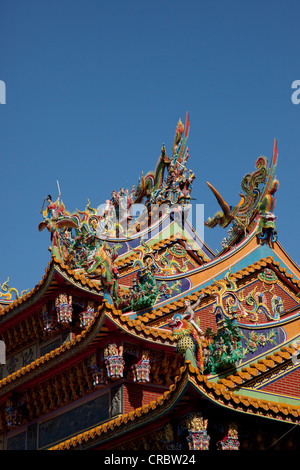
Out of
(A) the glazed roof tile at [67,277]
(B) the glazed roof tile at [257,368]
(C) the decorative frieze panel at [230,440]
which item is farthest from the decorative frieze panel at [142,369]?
(C) the decorative frieze panel at [230,440]

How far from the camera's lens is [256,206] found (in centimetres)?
2492

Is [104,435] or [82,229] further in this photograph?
[82,229]

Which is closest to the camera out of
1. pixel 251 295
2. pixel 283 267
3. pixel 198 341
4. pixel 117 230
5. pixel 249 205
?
pixel 198 341

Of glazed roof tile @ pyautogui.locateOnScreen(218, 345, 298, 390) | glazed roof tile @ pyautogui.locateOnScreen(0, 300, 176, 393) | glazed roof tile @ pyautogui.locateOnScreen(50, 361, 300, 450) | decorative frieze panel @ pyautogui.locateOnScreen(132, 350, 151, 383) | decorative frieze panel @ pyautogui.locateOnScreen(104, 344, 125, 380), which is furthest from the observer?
decorative frieze panel @ pyautogui.locateOnScreen(132, 350, 151, 383)

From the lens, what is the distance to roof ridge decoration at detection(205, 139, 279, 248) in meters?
24.5

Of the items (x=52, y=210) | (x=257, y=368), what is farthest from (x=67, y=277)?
(x=257, y=368)

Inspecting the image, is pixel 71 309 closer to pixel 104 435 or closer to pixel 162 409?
pixel 104 435

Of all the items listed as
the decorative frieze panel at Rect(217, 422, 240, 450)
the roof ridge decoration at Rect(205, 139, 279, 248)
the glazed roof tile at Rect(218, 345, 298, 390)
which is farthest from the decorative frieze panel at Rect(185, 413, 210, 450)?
the roof ridge decoration at Rect(205, 139, 279, 248)

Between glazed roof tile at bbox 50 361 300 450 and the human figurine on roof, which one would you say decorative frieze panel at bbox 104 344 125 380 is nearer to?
glazed roof tile at bbox 50 361 300 450

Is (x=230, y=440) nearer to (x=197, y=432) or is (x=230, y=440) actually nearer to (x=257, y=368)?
(x=197, y=432)

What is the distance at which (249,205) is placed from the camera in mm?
25328

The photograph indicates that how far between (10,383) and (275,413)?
954 cm

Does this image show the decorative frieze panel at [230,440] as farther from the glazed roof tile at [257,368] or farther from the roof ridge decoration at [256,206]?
the roof ridge decoration at [256,206]

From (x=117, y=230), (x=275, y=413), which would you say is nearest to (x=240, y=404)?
(x=275, y=413)
